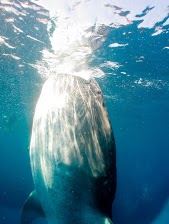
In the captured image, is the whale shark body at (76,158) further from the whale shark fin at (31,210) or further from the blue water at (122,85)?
the blue water at (122,85)

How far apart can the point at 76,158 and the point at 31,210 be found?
6.84 feet

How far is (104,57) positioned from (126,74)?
3.91 meters

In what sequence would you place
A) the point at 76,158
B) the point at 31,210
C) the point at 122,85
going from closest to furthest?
the point at 76,158, the point at 31,210, the point at 122,85

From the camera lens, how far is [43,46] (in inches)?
585

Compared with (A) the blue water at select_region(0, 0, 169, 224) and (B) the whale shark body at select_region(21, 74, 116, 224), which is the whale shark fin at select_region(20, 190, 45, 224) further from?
(A) the blue water at select_region(0, 0, 169, 224)

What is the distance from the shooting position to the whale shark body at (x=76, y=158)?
3143 millimetres

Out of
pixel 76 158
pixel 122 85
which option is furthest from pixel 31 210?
pixel 122 85

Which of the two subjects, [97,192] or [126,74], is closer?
[97,192]

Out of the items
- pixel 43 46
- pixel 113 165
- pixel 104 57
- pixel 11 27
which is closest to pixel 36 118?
pixel 113 165

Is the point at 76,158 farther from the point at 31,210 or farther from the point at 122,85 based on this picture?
the point at 122,85

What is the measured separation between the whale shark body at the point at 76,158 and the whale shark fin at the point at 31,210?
56cm

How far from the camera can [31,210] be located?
4.52 meters

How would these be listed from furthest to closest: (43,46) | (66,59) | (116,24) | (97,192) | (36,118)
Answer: (66,59) < (43,46) < (116,24) < (36,118) < (97,192)

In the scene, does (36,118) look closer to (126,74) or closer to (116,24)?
(116,24)
